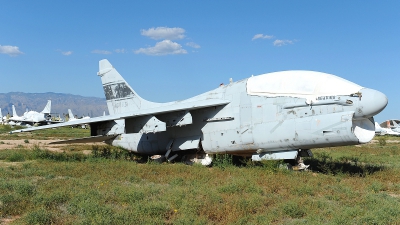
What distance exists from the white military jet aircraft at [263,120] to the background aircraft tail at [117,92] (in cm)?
191

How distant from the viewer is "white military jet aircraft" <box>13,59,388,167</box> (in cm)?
1094

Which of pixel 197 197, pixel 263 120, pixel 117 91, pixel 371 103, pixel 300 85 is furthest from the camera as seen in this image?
pixel 117 91

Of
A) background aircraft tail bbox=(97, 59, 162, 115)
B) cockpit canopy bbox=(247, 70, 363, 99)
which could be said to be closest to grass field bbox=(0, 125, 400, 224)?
cockpit canopy bbox=(247, 70, 363, 99)

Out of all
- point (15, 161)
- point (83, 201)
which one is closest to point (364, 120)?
point (83, 201)

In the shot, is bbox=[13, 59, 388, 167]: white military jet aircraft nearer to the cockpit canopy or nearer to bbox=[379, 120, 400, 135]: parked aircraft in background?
the cockpit canopy

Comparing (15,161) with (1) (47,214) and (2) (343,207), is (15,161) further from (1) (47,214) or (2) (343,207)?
(2) (343,207)

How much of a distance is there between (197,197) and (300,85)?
5.79m

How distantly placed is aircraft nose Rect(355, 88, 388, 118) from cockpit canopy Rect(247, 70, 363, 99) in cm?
37

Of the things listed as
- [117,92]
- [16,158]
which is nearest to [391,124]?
[117,92]

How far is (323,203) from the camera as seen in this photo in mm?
7551

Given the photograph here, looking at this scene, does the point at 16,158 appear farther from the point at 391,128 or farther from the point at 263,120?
the point at 391,128

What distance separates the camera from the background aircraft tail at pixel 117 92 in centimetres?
1708

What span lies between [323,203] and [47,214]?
5471mm

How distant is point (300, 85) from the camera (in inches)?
463
